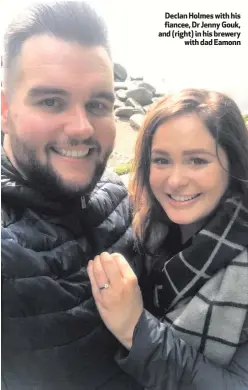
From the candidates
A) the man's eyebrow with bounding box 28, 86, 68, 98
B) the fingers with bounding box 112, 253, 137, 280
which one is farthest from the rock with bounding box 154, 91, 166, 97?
the fingers with bounding box 112, 253, 137, 280

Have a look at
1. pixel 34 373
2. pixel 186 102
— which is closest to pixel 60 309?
pixel 34 373

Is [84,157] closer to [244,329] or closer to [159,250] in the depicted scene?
[159,250]

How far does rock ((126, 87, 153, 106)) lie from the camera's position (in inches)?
36.6

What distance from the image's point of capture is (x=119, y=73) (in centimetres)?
95

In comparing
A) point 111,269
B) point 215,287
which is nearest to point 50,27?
point 111,269

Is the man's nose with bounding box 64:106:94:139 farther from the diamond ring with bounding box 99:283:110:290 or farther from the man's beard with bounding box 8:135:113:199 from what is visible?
the diamond ring with bounding box 99:283:110:290

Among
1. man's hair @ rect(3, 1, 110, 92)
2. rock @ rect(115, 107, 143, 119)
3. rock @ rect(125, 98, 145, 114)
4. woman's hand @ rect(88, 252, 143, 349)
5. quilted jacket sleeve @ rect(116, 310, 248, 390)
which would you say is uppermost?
man's hair @ rect(3, 1, 110, 92)

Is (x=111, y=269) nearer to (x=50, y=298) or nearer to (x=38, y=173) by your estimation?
(x=50, y=298)

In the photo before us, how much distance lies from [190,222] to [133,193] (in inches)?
5.8

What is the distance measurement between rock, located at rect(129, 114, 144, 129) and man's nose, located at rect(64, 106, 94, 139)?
0.12 m

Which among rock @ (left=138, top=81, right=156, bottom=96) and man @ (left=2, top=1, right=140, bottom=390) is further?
rock @ (left=138, top=81, right=156, bottom=96)

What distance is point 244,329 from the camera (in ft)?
2.84

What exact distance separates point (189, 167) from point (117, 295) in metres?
0.29

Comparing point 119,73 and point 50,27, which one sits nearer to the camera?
point 50,27
